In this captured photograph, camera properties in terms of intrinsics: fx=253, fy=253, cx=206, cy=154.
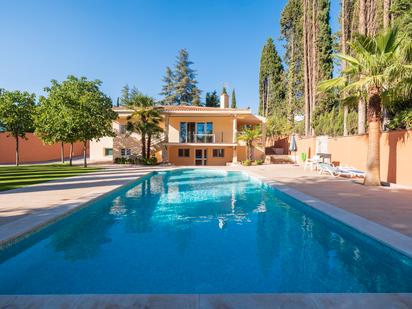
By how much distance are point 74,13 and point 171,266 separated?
771 inches

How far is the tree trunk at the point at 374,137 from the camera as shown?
11438 mm

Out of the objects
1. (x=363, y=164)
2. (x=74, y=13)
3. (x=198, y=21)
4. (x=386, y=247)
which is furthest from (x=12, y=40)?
(x=363, y=164)

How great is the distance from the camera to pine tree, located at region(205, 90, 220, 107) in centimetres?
5388

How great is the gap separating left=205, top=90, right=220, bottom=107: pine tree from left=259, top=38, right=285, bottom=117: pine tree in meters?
9.93

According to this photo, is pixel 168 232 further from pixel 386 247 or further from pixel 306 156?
pixel 306 156

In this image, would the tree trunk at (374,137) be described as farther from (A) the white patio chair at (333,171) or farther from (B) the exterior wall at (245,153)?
(B) the exterior wall at (245,153)

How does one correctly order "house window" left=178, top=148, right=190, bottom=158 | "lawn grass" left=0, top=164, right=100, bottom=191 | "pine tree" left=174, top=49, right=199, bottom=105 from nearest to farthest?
"lawn grass" left=0, top=164, right=100, bottom=191, "house window" left=178, top=148, right=190, bottom=158, "pine tree" left=174, top=49, right=199, bottom=105

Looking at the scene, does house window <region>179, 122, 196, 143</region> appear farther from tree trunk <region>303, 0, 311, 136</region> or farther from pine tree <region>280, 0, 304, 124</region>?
pine tree <region>280, 0, 304, 124</region>

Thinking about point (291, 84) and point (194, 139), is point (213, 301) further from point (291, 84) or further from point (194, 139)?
point (291, 84)

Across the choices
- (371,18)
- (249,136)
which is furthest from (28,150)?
(371,18)

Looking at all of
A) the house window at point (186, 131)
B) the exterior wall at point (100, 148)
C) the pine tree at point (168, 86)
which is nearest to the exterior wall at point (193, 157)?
the house window at point (186, 131)

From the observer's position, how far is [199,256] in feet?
16.3

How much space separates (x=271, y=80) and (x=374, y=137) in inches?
1399

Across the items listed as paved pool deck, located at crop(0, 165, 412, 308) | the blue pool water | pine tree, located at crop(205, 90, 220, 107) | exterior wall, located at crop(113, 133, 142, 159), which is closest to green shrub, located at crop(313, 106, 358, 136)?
paved pool deck, located at crop(0, 165, 412, 308)
